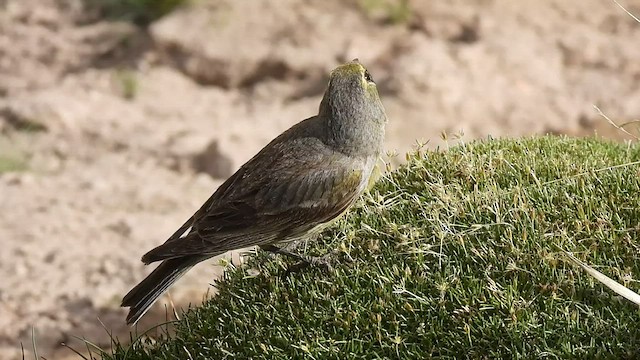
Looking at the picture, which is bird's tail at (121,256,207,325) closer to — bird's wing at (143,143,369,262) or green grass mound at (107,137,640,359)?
bird's wing at (143,143,369,262)

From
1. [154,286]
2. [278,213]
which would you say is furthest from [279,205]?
[154,286]

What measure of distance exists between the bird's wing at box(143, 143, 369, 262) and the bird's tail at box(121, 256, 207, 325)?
0.41 feet

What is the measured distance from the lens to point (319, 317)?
3.89 meters

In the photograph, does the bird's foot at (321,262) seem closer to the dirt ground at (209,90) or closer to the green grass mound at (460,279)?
the green grass mound at (460,279)

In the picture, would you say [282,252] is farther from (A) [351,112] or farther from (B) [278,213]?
(A) [351,112]

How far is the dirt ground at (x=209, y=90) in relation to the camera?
8.06 meters

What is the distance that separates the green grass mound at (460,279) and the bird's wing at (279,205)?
22 cm

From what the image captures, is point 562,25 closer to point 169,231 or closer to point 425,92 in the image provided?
point 425,92

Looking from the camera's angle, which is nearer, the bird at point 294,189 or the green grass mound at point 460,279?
the green grass mound at point 460,279

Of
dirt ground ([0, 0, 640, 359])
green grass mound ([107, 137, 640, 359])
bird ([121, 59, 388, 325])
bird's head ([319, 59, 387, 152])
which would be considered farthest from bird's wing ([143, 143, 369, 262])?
dirt ground ([0, 0, 640, 359])

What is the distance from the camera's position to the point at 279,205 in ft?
13.4

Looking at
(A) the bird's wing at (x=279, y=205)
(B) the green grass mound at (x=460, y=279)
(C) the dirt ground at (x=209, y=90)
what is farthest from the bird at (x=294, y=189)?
(C) the dirt ground at (x=209, y=90)

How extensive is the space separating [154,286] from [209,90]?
20.5 ft

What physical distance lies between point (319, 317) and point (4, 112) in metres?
6.73
